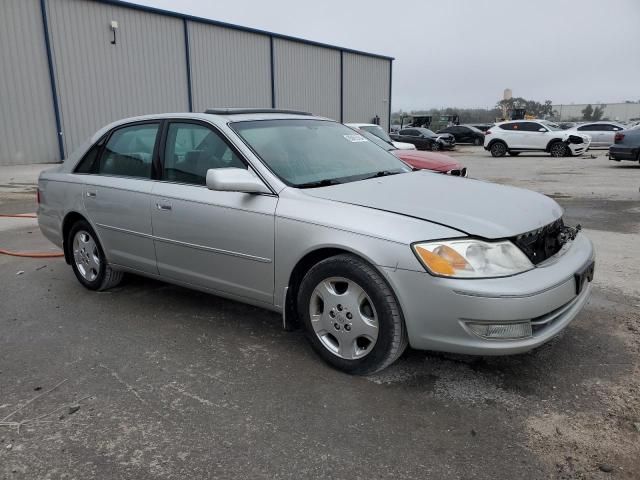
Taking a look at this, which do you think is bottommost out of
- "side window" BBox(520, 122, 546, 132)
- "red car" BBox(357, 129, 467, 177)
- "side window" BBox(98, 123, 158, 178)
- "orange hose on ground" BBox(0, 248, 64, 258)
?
"orange hose on ground" BBox(0, 248, 64, 258)

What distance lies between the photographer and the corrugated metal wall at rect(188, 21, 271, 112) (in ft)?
71.6

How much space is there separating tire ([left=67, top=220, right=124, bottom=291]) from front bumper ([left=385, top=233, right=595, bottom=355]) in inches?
116

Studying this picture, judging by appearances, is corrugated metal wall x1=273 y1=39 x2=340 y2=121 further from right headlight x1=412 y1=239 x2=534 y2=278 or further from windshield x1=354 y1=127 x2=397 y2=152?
right headlight x1=412 y1=239 x2=534 y2=278

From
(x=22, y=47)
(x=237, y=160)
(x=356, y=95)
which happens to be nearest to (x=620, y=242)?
(x=237, y=160)

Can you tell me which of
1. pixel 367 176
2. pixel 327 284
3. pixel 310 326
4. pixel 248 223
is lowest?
pixel 310 326

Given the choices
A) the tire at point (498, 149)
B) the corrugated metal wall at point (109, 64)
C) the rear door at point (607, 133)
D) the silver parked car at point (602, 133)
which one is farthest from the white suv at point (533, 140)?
the corrugated metal wall at point (109, 64)

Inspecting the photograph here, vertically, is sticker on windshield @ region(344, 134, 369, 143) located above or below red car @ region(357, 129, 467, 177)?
above

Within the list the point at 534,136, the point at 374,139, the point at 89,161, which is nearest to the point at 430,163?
the point at 374,139

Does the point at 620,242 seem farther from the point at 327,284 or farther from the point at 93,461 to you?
the point at 93,461

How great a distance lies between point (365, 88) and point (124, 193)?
28.5m

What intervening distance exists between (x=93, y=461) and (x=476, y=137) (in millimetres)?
35387

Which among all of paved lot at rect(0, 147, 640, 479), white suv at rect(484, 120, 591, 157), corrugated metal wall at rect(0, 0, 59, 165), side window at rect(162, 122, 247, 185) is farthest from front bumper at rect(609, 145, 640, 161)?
corrugated metal wall at rect(0, 0, 59, 165)

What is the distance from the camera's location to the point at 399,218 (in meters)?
2.94

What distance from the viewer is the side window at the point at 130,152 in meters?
4.28
